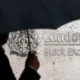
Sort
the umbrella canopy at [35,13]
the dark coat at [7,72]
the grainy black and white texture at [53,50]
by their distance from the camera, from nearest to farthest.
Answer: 1. the umbrella canopy at [35,13]
2. the dark coat at [7,72]
3. the grainy black and white texture at [53,50]

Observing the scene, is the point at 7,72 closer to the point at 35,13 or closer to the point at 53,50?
the point at 35,13

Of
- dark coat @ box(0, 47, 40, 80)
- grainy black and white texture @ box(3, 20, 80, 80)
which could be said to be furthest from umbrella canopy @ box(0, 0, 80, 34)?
grainy black and white texture @ box(3, 20, 80, 80)

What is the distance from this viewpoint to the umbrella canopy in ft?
6.95

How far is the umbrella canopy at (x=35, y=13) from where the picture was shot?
6.95ft

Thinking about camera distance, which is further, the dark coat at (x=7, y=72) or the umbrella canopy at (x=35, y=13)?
the dark coat at (x=7, y=72)

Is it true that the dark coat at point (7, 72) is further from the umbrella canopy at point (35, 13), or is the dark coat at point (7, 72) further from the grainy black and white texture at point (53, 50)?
the grainy black and white texture at point (53, 50)

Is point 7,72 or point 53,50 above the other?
point 7,72

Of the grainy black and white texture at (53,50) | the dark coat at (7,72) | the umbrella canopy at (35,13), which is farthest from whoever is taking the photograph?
the grainy black and white texture at (53,50)

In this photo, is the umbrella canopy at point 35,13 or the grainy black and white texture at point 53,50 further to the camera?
the grainy black and white texture at point 53,50

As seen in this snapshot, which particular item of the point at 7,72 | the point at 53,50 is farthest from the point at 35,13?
the point at 53,50

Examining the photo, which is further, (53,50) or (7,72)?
(53,50)

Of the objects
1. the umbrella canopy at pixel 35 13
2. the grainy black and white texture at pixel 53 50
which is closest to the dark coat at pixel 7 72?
the umbrella canopy at pixel 35 13

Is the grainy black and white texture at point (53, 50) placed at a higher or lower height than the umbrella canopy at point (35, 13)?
lower

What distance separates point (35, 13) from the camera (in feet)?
7.15
